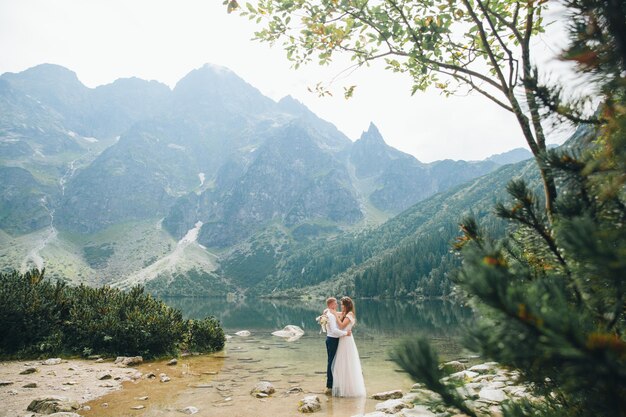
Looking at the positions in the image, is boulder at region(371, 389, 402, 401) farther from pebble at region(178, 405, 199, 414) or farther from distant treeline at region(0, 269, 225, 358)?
distant treeline at region(0, 269, 225, 358)

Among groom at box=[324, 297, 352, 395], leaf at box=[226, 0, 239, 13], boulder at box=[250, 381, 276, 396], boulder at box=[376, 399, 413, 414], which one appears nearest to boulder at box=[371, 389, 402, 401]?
boulder at box=[376, 399, 413, 414]

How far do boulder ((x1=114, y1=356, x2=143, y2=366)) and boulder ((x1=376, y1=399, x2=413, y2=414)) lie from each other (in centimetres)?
1088

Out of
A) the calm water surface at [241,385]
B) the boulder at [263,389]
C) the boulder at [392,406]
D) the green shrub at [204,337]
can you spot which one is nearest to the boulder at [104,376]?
the calm water surface at [241,385]

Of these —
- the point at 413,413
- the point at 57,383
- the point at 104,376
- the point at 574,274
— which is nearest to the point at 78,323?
the point at 104,376

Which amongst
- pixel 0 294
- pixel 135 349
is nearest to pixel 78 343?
pixel 135 349

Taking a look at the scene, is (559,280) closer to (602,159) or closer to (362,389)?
(602,159)

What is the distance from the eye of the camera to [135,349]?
1711cm

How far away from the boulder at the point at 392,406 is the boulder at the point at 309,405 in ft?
5.16

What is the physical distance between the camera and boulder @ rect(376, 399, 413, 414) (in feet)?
30.3

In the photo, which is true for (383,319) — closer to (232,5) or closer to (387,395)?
(387,395)

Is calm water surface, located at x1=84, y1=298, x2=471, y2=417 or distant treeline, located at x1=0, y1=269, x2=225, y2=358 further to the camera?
distant treeline, located at x1=0, y1=269, x2=225, y2=358

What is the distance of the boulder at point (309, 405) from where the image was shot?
9687 millimetres

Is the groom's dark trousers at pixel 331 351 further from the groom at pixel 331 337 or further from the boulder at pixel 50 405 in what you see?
the boulder at pixel 50 405

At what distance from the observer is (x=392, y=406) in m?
9.46
